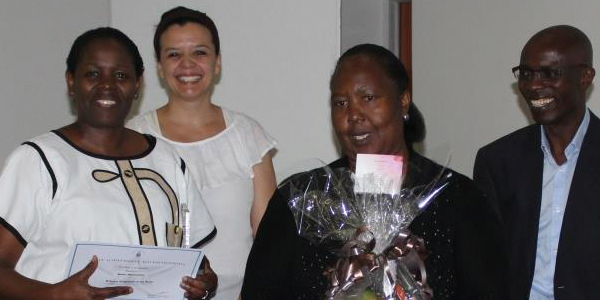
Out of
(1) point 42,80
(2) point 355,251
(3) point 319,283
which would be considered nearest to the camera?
(2) point 355,251

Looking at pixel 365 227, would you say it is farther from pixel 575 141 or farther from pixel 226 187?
pixel 575 141

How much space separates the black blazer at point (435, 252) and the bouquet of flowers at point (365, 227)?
0.05m

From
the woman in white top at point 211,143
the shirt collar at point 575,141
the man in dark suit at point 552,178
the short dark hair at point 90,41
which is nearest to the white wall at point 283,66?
the woman in white top at point 211,143

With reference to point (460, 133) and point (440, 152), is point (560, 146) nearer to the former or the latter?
point (440, 152)

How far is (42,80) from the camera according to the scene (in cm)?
396

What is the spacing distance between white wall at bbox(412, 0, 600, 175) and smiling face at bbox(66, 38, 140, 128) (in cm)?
249

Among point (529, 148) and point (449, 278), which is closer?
point (449, 278)

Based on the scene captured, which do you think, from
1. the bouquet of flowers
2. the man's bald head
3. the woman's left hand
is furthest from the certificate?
the man's bald head

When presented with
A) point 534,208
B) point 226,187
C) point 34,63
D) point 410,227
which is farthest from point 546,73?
point 34,63

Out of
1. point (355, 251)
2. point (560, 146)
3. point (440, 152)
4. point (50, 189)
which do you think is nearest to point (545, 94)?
point (560, 146)

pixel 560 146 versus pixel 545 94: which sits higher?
pixel 545 94

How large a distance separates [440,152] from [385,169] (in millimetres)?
217

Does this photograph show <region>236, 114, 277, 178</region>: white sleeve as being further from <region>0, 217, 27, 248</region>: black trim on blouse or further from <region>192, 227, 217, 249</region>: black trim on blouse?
<region>0, 217, 27, 248</region>: black trim on blouse

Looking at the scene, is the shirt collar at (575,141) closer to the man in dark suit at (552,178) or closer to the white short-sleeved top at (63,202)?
the man in dark suit at (552,178)
